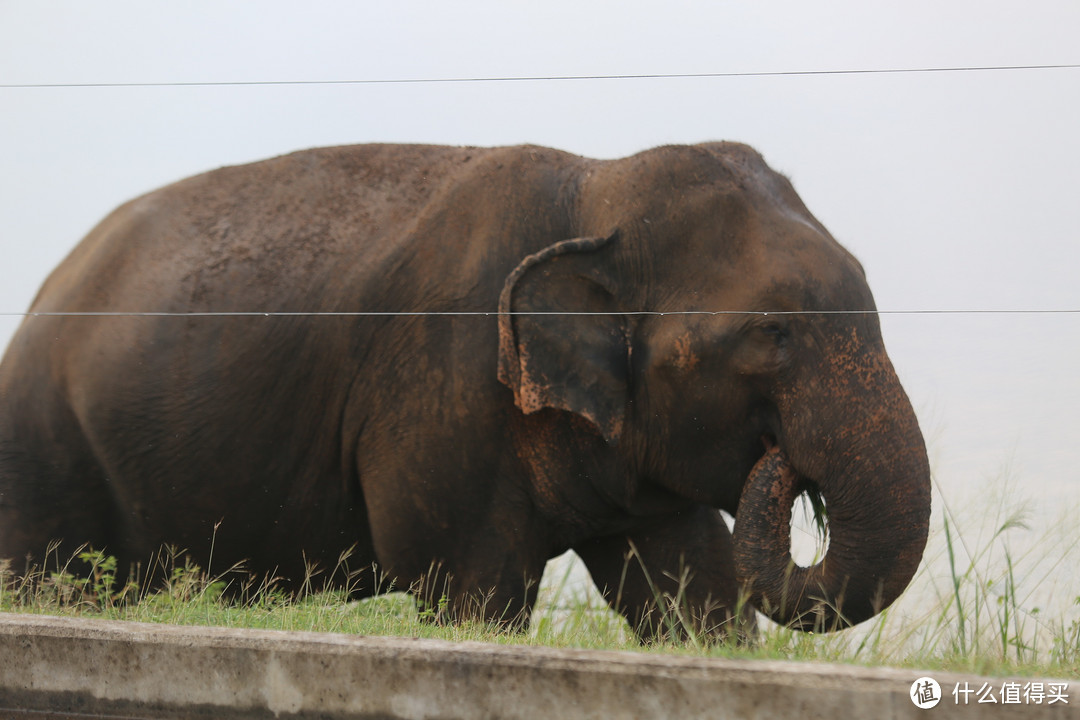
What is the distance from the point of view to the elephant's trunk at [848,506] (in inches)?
163

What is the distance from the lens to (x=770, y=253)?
4.32 metres

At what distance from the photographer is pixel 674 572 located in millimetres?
5031

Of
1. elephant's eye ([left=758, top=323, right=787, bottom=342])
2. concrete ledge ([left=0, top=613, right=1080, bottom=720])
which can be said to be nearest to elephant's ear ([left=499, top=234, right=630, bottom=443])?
elephant's eye ([left=758, top=323, right=787, bottom=342])

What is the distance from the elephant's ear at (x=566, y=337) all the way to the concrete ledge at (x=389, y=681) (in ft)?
4.14

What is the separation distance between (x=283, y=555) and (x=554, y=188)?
165 centimetres

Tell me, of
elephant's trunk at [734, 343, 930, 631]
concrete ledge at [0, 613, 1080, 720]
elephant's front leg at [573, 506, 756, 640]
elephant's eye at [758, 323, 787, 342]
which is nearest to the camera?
concrete ledge at [0, 613, 1080, 720]

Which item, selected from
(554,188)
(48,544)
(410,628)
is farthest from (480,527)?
(48,544)

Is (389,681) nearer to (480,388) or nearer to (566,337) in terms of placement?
(480,388)

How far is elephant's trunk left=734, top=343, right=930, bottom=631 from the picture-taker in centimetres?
415

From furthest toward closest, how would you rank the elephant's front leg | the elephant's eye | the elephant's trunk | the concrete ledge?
the elephant's front leg → the elephant's eye → the elephant's trunk → the concrete ledge

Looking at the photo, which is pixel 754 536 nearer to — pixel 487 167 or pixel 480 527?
pixel 480 527

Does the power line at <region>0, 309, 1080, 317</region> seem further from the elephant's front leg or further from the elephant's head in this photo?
the elephant's front leg

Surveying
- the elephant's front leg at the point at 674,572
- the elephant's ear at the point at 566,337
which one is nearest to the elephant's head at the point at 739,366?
the elephant's ear at the point at 566,337

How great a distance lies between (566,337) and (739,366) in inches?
22.2
